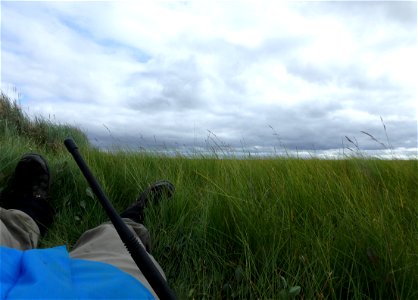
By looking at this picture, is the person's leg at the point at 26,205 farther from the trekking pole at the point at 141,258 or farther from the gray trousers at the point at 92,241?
the trekking pole at the point at 141,258

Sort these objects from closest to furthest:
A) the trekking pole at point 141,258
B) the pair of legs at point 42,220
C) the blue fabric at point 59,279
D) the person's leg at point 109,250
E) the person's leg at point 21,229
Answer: the trekking pole at point 141,258 < the blue fabric at point 59,279 < the person's leg at point 109,250 < the pair of legs at point 42,220 < the person's leg at point 21,229

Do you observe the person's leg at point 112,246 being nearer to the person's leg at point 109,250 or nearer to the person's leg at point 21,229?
the person's leg at point 109,250


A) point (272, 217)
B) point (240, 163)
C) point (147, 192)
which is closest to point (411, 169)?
point (240, 163)

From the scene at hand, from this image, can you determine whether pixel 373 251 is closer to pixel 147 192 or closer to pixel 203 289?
pixel 203 289

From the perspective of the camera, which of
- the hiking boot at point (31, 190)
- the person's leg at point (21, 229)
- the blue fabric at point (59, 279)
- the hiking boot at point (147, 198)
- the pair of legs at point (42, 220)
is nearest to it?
the blue fabric at point (59, 279)

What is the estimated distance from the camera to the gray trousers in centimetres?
124

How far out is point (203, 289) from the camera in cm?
135

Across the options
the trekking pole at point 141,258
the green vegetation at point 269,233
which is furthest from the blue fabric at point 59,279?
→ the green vegetation at point 269,233

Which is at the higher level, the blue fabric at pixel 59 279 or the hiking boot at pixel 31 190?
the hiking boot at pixel 31 190

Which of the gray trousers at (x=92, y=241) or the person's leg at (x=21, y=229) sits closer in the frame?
the gray trousers at (x=92, y=241)

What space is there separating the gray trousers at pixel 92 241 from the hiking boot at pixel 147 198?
159 millimetres

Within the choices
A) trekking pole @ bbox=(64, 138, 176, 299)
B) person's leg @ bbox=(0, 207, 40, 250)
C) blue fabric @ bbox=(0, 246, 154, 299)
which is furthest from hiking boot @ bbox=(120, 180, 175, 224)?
trekking pole @ bbox=(64, 138, 176, 299)

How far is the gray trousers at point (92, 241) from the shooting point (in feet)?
4.07

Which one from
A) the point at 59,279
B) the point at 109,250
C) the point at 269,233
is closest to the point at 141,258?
the point at 59,279
